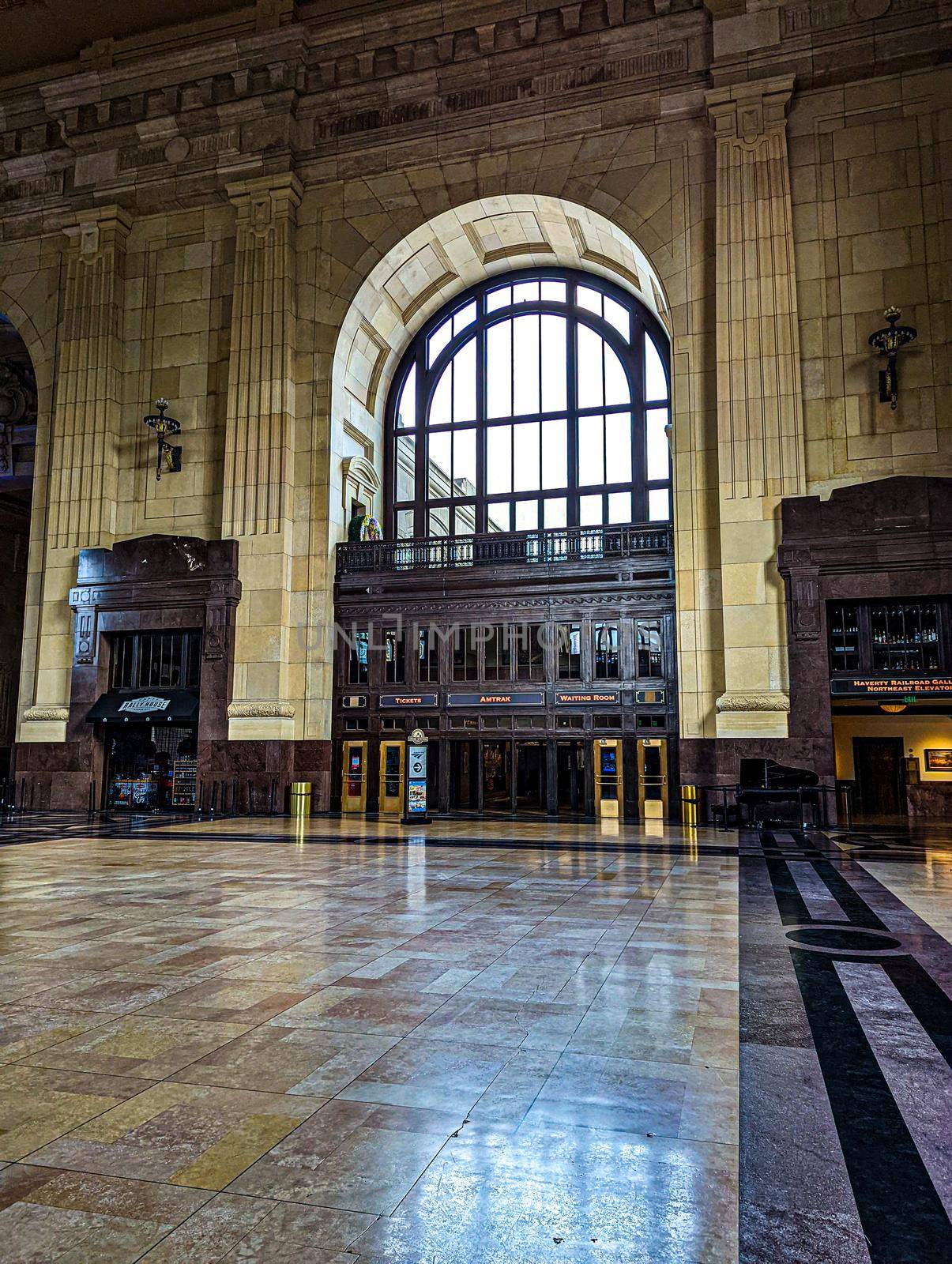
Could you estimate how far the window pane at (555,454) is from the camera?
23891mm

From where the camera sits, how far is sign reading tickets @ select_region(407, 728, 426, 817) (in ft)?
56.2

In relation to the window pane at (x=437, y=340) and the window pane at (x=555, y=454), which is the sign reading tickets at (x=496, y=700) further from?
the window pane at (x=437, y=340)

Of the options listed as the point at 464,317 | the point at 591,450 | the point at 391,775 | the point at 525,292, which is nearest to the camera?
the point at 391,775

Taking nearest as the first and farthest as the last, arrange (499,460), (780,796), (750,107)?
(780,796), (750,107), (499,460)

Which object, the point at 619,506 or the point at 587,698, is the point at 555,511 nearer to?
the point at 619,506

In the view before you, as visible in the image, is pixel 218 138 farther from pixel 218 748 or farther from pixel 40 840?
pixel 40 840

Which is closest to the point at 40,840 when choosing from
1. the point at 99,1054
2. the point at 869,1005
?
the point at 99,1054

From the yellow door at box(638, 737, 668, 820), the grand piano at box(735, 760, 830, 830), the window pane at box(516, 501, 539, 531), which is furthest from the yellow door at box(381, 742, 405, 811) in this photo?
the grand piano at box(735, 760, 830, 830)

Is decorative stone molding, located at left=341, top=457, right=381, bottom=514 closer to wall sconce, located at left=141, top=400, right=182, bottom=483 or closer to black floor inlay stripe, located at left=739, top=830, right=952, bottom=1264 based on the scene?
wall sconce, located at left=141, top=400, right=182, bottom=483

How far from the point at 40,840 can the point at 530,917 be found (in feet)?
32.6

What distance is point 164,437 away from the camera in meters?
23.0

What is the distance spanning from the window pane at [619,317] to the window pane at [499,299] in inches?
108

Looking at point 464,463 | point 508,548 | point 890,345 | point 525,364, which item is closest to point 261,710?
point 508,548

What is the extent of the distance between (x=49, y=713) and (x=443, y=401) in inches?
509
